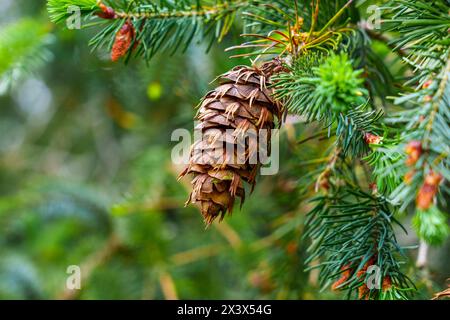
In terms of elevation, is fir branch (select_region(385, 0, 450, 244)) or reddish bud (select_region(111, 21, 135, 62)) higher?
reddish bud (select_region(111, 21, 135, 62))

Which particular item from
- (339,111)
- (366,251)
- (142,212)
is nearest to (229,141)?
(339,111)

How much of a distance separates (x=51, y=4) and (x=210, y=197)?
405 mm

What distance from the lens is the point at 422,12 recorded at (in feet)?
2.21

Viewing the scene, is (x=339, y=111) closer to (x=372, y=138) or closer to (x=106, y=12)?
(x=372, y=138)

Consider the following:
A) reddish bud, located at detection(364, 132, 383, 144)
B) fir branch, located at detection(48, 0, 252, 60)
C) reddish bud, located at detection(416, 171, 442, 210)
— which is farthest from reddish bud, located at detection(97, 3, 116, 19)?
reddish bud, located at detection(416, 171, 442, 210)

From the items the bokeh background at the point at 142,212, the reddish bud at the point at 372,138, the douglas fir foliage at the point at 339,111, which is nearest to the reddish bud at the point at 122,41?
the douglas fir foliage at the point at 339,111

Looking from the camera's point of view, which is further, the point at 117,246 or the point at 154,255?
the point at 117,246

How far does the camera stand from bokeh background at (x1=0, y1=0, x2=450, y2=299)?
1.27 metres

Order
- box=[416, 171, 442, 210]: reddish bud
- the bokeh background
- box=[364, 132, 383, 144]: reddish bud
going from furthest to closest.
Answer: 1. the bokeh background
2. box=[364, 132, 383, 144]: reddish bud
3. box=[416, 171, 442, 210]: reddish bud

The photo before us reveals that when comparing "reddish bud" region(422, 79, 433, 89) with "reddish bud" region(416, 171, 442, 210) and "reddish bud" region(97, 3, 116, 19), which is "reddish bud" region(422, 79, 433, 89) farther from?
"reddish bud" region(97, 3, 116, 19)

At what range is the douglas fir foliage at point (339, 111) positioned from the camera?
55cm

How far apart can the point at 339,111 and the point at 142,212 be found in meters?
1.11
